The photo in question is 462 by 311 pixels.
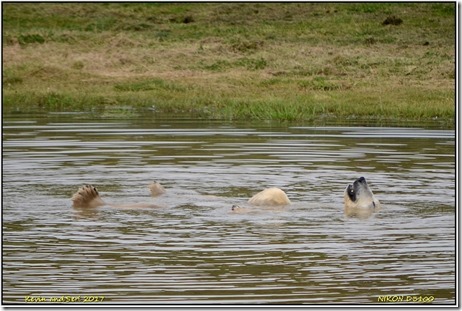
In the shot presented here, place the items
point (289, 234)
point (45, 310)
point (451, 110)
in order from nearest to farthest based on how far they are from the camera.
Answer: point (45, 310) < point (289, 234) < point (451, 110)

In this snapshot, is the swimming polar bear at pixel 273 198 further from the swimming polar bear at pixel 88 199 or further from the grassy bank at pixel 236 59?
the grassy bank at pixel 236 59

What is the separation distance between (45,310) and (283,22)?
21.2m

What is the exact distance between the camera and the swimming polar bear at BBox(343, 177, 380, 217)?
9.06m

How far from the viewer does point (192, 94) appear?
19047mm

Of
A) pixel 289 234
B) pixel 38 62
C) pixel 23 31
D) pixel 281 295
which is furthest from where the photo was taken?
pixel 23 31

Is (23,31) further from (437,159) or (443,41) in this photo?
(437,159)

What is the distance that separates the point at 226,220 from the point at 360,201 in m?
1.19

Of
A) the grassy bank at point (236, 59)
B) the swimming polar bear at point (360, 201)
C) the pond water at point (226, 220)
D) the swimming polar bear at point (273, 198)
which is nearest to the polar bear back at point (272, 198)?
the swimming polar bear at point (273, 198)

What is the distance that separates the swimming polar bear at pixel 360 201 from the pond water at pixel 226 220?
11cm

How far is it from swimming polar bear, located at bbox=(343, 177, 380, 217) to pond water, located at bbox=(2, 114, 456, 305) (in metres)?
0.11

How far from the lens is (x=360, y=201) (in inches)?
358

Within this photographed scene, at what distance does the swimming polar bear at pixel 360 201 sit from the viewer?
357 inches

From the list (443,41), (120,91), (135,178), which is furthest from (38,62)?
(135,178)

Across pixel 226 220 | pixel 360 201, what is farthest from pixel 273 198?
pixel 360 201
